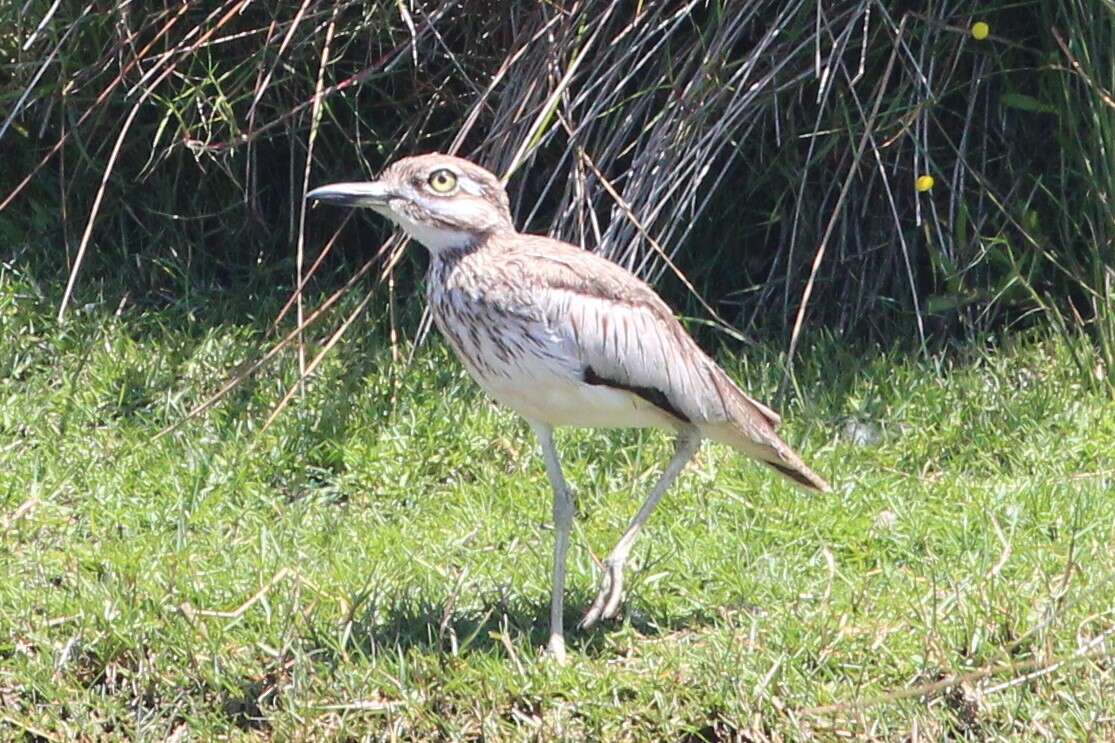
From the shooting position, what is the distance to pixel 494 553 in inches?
205

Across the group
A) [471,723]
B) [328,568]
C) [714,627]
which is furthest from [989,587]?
[328,568]

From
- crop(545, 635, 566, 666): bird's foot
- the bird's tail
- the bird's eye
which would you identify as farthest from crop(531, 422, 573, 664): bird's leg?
the bird's eye

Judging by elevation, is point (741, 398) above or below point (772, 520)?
above

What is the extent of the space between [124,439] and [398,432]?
884 mm

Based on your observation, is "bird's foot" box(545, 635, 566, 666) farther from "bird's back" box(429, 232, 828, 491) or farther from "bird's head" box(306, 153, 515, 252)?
"bird's head" box(306, 153, 515, 252)

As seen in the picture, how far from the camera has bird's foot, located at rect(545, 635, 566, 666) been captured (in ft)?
14.7

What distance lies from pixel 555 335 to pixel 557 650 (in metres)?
0.78

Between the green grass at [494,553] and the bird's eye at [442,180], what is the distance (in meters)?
1.01

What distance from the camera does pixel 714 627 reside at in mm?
4727

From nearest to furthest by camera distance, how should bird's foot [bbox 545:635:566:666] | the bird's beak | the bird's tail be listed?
bird's foot [bbox 545:635:566:666]
the bird's beak
the bird's tail

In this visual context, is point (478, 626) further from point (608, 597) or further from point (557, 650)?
point (608, 597)

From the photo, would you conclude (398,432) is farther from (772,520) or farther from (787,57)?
(787,57)

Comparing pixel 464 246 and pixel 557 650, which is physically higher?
pixel 464 246

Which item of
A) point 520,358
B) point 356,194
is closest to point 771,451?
point 520,358
